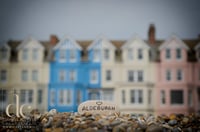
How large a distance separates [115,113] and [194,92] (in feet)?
44.5

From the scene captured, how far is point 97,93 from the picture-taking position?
765 inches

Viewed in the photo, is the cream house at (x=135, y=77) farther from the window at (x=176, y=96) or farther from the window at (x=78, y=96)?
the window at (x=78, y=96)

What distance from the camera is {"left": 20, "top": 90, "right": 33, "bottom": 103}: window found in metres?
19.5

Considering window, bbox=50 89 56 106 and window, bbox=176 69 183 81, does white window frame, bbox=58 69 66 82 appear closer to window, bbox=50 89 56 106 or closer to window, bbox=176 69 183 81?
window, bbox=50 89 56 106

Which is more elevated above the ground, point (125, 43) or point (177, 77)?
point (125, 43)

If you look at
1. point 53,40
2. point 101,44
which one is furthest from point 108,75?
point 53,40

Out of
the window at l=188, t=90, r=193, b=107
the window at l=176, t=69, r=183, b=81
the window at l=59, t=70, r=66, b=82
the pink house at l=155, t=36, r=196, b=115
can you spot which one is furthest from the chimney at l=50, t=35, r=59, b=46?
the window at l=188, t=90, r=193, b=107

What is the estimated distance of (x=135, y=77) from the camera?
1970cm

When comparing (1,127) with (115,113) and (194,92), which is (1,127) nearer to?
(115,113)

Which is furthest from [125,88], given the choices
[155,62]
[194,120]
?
[194,120]

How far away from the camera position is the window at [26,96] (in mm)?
19500

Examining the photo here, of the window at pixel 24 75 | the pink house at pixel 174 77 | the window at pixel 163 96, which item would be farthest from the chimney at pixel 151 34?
the window at pixel 24 75

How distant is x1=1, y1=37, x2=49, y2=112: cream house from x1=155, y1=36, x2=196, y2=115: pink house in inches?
220

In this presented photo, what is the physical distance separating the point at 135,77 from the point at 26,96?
5320mm
